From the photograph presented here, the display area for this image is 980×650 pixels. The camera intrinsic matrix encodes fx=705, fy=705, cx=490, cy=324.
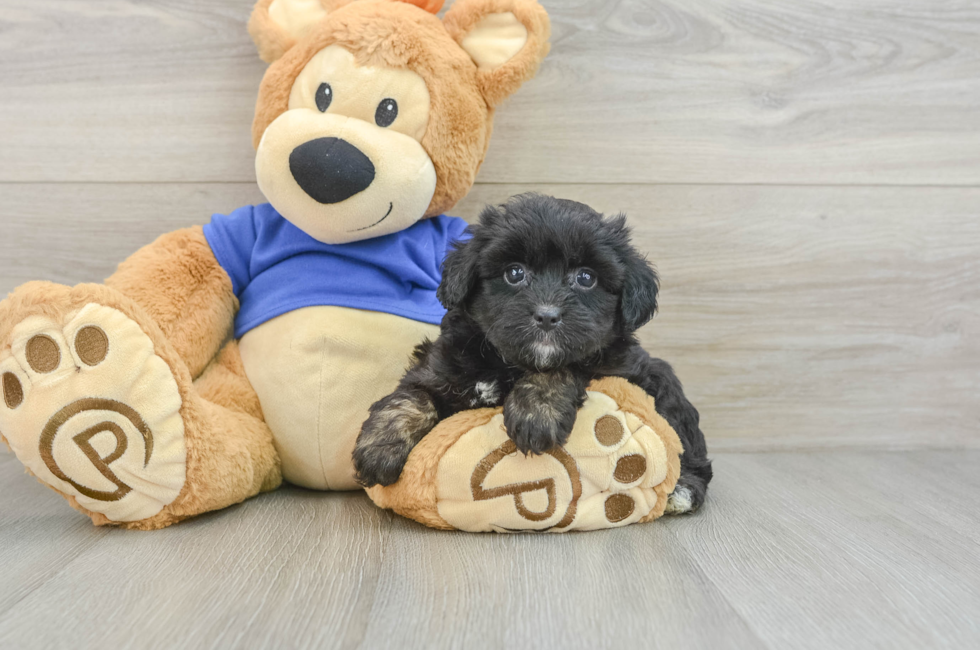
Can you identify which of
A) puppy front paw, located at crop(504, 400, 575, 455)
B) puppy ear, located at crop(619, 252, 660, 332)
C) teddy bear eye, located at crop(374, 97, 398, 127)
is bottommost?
puppy front paw, located at crop(504, 400, 575, 455)

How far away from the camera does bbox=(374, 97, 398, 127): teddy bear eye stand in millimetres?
1579

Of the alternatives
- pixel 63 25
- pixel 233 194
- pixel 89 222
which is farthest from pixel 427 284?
pixel 63 25

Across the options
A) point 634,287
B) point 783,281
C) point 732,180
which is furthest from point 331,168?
point 783,281

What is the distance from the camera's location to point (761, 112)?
6.79 ft

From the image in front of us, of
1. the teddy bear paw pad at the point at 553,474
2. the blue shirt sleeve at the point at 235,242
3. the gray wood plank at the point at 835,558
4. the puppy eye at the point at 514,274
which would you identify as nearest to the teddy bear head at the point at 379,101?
the blue shirt sleeve at the point at 235,242

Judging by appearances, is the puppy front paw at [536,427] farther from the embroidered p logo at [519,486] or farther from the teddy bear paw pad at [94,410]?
the teddy bear paw pad at [94,410]

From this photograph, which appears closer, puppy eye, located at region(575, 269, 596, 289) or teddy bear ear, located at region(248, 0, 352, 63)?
puppy eye, located at region(575, 269, 596, 289)

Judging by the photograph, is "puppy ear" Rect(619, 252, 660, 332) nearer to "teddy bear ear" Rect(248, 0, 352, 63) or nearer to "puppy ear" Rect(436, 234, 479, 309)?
"puppy ear" Rect(436, 234, 479, 309)

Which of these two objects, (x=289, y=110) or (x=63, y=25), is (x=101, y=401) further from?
(x=63, y=25)

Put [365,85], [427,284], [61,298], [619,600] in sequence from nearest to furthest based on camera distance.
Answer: [619,600]
[61,298]
[365,85]
[427,284]

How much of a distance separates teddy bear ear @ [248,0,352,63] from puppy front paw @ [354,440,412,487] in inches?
Answer: 39.4

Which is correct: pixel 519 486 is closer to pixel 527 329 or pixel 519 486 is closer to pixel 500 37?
pixel 527 329

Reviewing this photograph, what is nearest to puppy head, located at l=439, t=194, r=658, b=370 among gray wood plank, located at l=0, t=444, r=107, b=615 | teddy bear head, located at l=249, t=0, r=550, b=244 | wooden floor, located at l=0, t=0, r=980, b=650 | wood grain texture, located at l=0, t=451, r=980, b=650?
teddy bear head, located at l=249, t=0, r=550, b=244

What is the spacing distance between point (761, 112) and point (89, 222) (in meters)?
1.97
